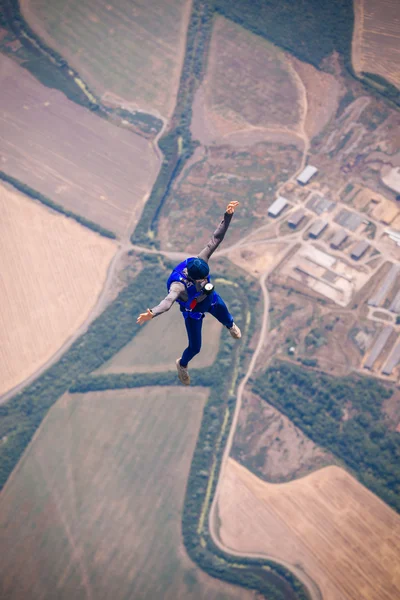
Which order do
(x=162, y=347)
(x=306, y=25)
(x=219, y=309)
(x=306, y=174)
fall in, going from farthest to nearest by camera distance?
(x=306, y=25)
(x=306, y=174)
(x=162, y=347)
(x=219, y=309)

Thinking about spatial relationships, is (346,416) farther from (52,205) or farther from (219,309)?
(219,309)

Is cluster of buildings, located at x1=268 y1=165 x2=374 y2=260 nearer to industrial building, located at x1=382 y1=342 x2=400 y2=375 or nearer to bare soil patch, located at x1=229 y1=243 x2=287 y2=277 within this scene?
bare soil patch, located at x1=229 y1=243 x2=287 y2=277

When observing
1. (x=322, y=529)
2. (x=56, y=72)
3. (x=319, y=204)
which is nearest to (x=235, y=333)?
(x=322, y=529)

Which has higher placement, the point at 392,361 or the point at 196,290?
the point at 196,290

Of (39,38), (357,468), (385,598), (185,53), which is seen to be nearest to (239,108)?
(185,53)

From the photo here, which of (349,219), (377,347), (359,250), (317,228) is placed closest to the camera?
(377,347)

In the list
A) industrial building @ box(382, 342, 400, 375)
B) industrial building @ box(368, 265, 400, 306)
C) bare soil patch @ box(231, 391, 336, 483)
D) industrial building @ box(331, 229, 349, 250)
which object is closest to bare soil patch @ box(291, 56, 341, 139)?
industrial building @ box(331, 229, 349, 250)

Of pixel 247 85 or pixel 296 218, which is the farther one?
pixel 247 85
